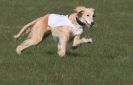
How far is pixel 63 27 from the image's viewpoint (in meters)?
13.4

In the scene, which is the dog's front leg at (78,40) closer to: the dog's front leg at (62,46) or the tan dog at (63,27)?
the tan dog at (63,27)

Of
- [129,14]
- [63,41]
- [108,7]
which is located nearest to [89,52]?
[63,41]

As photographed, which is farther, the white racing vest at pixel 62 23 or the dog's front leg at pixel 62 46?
the white racing vest at pixel 62 23

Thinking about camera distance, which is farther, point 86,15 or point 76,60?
point 86,15

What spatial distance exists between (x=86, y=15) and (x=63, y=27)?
58cm

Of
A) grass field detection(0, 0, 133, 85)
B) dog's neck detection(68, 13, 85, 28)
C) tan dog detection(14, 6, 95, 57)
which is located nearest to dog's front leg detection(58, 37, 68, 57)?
tan dog detection(14, 6, 95, 57)

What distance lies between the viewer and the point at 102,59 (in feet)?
42.7

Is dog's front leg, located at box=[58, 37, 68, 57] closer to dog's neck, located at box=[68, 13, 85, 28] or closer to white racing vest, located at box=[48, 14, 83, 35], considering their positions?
white racing vest, located at box=[48, 14, 83, 35]

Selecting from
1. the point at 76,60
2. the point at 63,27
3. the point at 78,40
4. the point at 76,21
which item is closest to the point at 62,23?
the point at 63,27

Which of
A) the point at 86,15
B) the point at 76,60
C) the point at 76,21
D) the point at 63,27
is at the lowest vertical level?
the point at 76,60

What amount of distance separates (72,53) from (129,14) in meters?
13.1

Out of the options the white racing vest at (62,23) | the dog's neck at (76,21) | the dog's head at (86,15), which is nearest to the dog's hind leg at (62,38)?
the white racing vest at (62,23)

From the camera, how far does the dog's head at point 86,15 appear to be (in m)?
13.1

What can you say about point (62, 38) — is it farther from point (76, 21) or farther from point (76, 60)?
point (76, 60)
